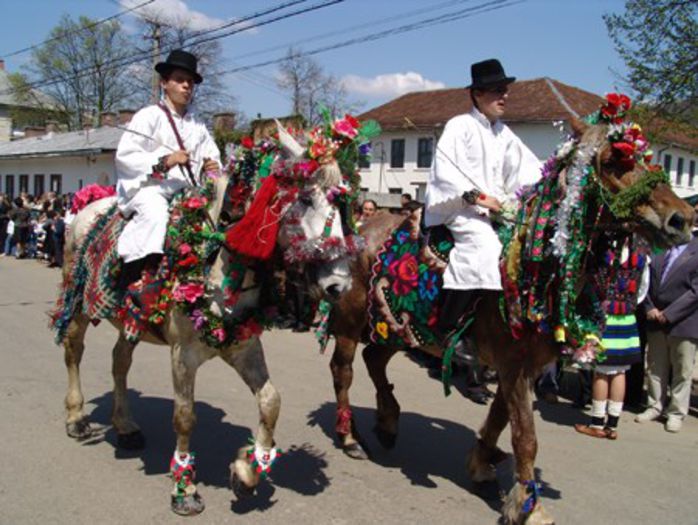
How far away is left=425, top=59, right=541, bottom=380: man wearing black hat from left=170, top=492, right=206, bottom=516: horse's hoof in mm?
2032

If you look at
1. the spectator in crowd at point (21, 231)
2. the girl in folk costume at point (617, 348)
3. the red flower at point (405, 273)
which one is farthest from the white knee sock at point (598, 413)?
the spectator in crowd at point (21, 231)

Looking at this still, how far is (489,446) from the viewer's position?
4574 mm

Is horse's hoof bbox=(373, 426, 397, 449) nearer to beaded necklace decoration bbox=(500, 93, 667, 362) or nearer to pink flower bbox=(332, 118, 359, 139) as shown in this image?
beaded necklace decoration bbox=(500, 93, 667, 362)

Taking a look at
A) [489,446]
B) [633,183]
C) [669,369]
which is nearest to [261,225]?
[633,183]

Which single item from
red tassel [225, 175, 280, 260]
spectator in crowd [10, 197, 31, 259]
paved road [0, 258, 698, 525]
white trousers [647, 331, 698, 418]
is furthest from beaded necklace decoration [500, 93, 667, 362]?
spectator in crowd [10, 197, 31, 259]

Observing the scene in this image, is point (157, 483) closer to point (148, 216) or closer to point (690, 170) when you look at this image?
point (148, 216)

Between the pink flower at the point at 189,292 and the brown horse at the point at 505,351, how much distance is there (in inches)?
41.0

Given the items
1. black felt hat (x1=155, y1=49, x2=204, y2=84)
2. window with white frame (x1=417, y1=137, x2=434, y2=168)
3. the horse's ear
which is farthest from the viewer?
window with white frame (x1=417, y1=137, x2=434, y2=168)

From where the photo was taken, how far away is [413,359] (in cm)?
891

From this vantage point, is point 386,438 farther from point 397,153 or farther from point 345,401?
point 397,153

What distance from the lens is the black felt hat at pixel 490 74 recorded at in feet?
14.1

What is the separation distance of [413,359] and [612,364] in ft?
10.4

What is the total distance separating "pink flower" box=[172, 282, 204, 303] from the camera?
385cm

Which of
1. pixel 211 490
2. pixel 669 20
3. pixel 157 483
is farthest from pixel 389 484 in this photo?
pixel 669 20
